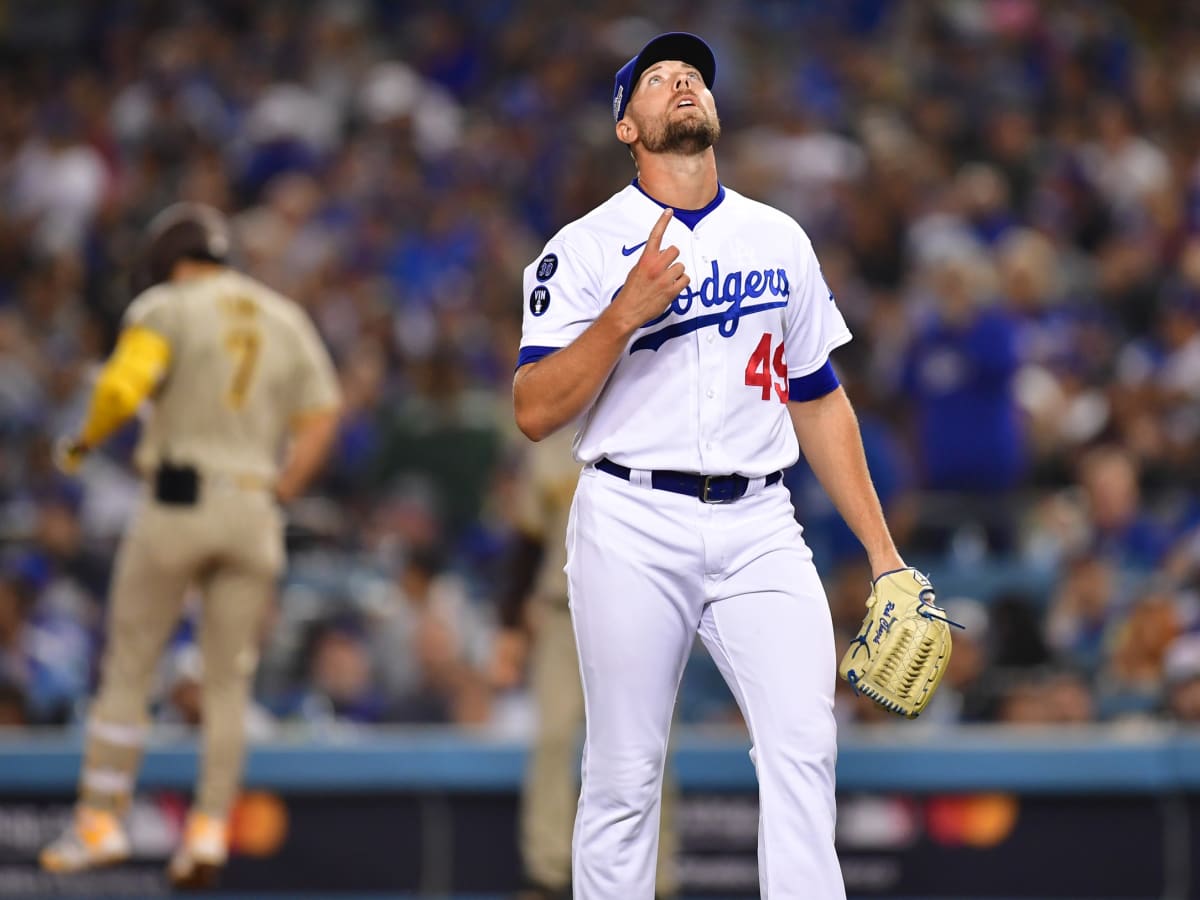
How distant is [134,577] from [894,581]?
314 cm

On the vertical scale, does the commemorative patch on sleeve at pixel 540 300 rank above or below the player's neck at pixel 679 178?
below

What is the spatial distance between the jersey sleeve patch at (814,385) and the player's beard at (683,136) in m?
0.57

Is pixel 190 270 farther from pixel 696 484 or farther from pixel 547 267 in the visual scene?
pixel 696 484

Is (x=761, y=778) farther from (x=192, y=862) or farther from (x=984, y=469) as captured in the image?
(x=984, y=469)

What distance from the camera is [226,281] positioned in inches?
258

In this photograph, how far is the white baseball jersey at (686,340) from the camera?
4078mm

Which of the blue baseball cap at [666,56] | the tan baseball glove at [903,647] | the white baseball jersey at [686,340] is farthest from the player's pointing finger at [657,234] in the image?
the tan baseball glove at [903,647]

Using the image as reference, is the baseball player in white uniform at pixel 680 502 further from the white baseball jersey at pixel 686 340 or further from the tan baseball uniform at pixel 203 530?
the tan baseball uniform at pixel 203 530

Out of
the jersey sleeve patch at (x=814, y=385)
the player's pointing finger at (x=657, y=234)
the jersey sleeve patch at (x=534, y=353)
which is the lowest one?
the jersey sleeve patch at (x=814, y=385)

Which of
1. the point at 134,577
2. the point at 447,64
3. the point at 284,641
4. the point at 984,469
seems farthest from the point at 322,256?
the point at 134,577

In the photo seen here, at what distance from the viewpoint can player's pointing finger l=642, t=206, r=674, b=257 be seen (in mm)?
3900

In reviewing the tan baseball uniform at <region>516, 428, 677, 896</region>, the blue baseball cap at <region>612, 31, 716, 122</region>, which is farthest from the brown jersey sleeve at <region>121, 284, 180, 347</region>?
the blue baseball cap at <region>612, 31, 716, 122</region>

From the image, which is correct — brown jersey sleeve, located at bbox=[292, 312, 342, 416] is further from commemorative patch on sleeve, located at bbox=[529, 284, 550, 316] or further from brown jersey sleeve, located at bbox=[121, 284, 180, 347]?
commemorative patch on sleeve, located at bbox=[529, 284, 550, 316]

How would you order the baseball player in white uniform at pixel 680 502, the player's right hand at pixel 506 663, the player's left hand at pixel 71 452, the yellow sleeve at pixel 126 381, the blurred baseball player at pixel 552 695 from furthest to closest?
the player's right hand at pixel 506 663, the blurred baseball player at pixel 552 695, the player's left hand at pixel 71 452, the yellow sleeve at pixel 126 381, the baseball player in white uniform at pixel 680 502
